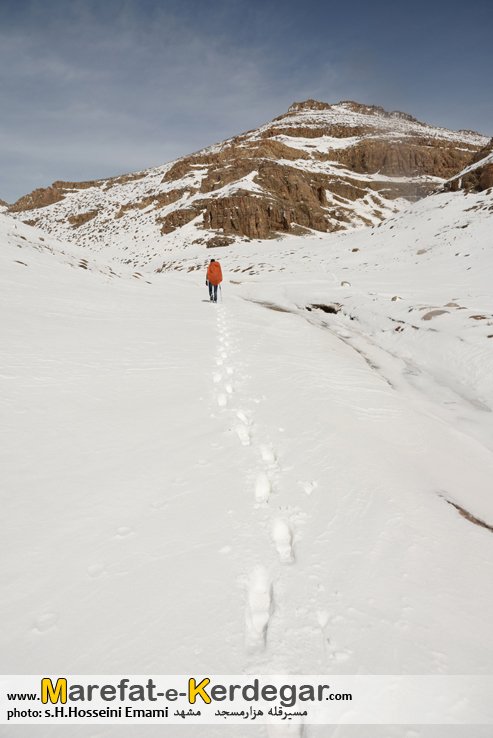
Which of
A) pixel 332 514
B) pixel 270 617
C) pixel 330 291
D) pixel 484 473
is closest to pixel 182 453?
pixel 332 514

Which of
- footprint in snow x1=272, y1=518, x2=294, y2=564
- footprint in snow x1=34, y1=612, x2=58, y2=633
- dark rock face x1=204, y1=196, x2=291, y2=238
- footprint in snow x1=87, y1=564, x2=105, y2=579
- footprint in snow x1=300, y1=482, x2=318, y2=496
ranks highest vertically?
dark rock face x1=204, y1=196, x2=291, y2=238

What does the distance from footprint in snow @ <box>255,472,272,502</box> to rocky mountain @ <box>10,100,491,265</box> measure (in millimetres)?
21776

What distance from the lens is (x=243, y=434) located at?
2967 millimetres

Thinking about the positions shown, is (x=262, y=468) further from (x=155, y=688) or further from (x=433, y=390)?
(x=433, y=390)

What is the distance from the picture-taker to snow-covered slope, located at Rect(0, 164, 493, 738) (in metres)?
1.32

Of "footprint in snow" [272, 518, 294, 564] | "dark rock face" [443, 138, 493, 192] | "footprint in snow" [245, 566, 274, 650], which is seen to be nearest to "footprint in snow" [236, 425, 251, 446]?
"footprint in snow" [272, 518, 294, 564]

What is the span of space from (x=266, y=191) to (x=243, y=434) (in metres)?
46.0

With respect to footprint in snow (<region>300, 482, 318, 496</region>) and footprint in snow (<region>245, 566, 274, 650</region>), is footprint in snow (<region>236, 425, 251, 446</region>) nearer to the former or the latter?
footprint in snow (<region>300, 482, 318, 496</region>)

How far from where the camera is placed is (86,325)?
205 inches

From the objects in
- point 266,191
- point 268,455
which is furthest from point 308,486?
point 266,191

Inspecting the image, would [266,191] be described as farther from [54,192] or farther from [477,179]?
[54,192]

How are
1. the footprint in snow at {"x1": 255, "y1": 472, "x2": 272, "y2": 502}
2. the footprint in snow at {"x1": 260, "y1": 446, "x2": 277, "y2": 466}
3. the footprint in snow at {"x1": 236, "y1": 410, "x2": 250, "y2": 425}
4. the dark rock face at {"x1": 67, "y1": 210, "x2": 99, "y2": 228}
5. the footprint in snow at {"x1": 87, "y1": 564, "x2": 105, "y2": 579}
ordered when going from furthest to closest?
the dark rock face at {"x1": 67, "y1": 210, "x2": 99, "y2": 228} → the footprint in snow at {"x1": 236, "y1": 410, "x2": 250, "y2": 425} → the footprint in snow at {"x1": 260, "y1": 446, "x2": 277, "y2": 466} → the footprint in snow at {"x1": 255, "y1": 472, "x2": 272, "y2": 502} → the footprint in snow at {"x1": 87, "y1": 564, "x2": 105, "y2": 579}

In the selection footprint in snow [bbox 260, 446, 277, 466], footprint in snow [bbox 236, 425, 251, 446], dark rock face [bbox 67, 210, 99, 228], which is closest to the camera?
footprint in snow [bbox 260, 446, 277, 466]

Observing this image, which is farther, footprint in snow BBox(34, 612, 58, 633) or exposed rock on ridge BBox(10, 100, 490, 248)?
exposed rock on ridge BBox(10, 100, 490, 248)
